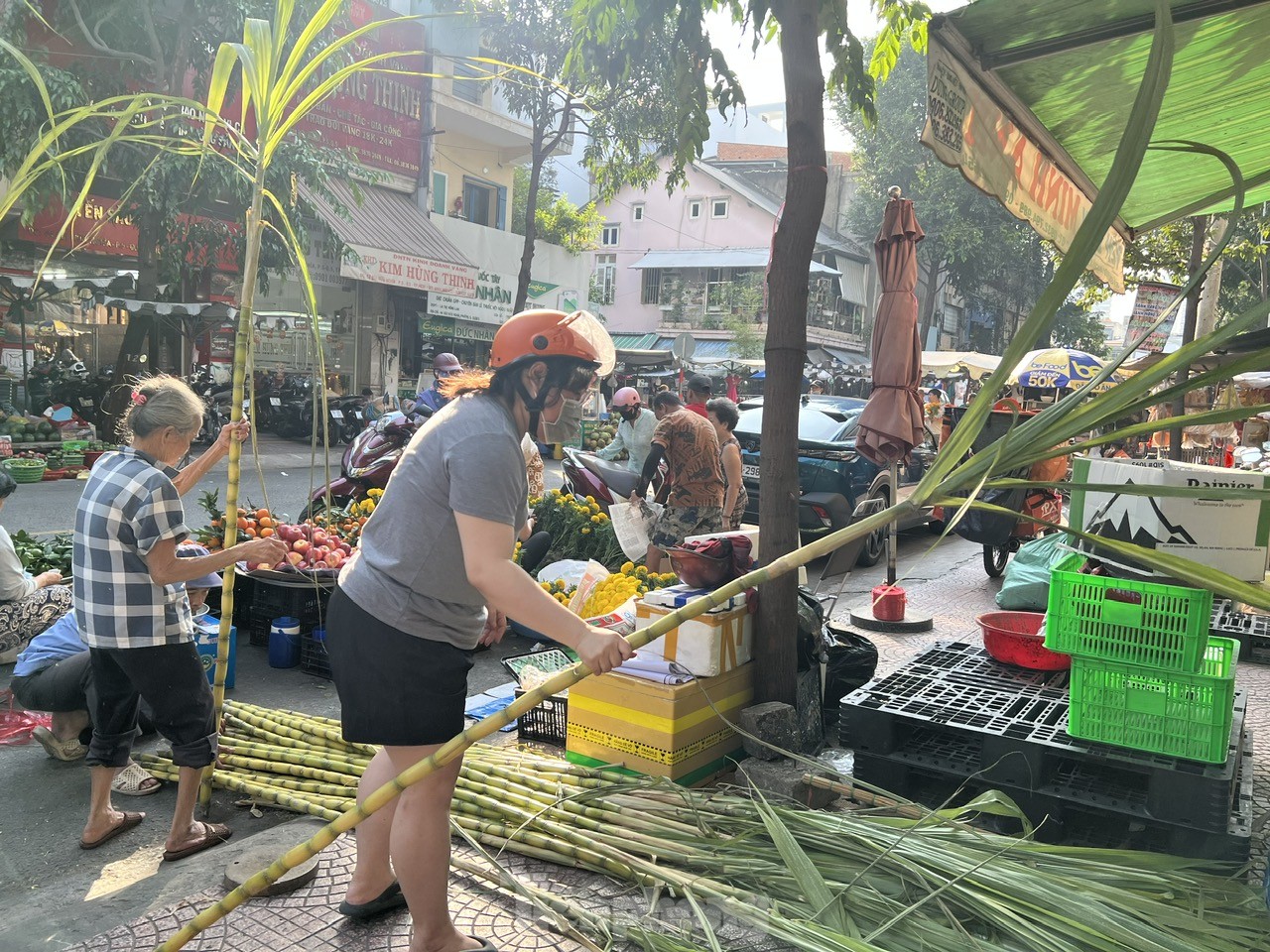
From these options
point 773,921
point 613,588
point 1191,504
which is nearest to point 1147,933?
point 773,921

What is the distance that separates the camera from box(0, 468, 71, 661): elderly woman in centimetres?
520

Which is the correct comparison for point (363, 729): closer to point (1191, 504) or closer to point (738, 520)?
point (1191, 504)

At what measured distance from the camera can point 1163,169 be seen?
464 cm

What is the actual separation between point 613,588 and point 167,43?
13854 mm

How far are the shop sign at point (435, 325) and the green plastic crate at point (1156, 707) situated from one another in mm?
20591

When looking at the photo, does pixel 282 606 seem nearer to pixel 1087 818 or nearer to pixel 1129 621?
pixel 1087 818

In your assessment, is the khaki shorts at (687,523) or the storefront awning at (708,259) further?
the storefront awning at (708,259)

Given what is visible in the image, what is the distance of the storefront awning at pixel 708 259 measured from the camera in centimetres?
3462

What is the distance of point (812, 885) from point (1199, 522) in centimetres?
243

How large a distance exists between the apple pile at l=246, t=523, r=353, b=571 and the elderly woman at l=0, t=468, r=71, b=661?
1094mm

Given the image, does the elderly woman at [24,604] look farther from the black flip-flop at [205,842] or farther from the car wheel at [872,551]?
the car wheel at [872,551]

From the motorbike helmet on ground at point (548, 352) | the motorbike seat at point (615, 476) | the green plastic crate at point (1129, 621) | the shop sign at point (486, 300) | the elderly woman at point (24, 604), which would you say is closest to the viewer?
the motorbike helmet on ground at point (548, 352)

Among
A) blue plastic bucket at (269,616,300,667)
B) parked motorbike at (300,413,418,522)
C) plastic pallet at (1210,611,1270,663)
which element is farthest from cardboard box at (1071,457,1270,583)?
parked motorbike at (300,413,418,522)

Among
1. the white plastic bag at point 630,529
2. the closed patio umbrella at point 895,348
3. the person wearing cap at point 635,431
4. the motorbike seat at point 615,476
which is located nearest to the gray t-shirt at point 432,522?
the closed patio umbrella at point 895,348
